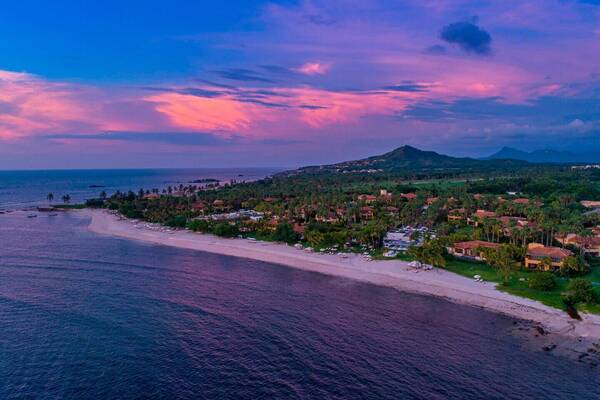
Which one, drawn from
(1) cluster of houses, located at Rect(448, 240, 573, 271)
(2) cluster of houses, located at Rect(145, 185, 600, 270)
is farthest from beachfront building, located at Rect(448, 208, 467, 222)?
(1) cluster of houses, located at Rect(448, 240, 573, 271)

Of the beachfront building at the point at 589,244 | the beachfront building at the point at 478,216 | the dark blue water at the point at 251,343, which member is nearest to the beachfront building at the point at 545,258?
→ the beachfront building at the point at 589,244

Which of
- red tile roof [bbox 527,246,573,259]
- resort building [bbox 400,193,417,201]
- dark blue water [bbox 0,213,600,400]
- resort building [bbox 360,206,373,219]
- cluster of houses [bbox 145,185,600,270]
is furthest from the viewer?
resort building [bbox 400,193,417,201]

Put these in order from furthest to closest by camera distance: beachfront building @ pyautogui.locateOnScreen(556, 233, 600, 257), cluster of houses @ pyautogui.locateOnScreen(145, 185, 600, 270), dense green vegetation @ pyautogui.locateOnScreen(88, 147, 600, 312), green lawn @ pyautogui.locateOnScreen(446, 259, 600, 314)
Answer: beachfront building @ pyautogui.locateOnScreen(556, 233, 600, 257) < cluster of houses @ pyautogui.locateOnScreen(145, 185, 600, 270) < dense green vegetation @ pyautogui.locateOnScreen(88, 147, 600, 312) < green lawn @ pyautogui.locateOnScreen(446, 259, 600, 314)

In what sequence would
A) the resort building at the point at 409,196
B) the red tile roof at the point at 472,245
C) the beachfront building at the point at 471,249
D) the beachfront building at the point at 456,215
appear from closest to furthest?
the beachfront building at the point at 471,249, the red tile roof at the point at 472,245, the beachfront building at the point at 456,215, the resort building at the point at 409,196

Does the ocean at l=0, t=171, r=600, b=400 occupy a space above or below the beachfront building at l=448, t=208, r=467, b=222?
below

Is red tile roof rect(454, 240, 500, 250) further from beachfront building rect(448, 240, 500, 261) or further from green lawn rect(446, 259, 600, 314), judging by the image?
green lawn rect(446, 259, 600, 314)

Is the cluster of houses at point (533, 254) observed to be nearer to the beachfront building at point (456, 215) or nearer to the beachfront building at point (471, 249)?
the beachfront building at point (471, 249)

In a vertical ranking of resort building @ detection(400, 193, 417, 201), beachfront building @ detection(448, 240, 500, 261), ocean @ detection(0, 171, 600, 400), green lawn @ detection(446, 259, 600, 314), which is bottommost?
ocean @ detection(0, 171, 600, 400)
